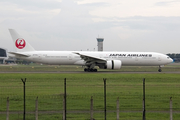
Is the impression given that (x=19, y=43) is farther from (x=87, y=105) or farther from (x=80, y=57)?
(x=87, y=105)

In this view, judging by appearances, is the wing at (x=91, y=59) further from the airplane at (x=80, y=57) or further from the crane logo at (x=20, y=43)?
the crane logo at (x=20, y=43)

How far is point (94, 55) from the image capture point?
36500mm

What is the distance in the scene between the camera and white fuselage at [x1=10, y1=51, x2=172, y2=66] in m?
35.4

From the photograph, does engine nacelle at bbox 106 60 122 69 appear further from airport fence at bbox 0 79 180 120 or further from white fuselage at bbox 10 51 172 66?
airport fence at bbox 0 79 180 120

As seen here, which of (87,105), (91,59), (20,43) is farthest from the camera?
(20,43)

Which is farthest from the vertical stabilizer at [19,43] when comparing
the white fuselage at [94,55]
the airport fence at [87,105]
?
the airport fence at [87,105]

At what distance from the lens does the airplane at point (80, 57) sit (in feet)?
112

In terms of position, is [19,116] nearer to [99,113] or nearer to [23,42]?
[99,113]

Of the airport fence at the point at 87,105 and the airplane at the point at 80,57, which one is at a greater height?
the airplane at the point at 80,57

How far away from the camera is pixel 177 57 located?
427ft

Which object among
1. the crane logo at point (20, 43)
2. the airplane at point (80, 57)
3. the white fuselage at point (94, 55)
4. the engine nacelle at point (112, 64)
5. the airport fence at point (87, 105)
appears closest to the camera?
the airport fence at point (87, 105)

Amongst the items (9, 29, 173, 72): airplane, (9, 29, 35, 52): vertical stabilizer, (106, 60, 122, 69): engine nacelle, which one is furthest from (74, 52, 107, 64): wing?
(9, 29, 35, 52): vertical stabilizer

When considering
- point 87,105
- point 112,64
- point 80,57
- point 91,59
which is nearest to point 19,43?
point 80,57

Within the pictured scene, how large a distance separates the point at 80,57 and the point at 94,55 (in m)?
2.21
